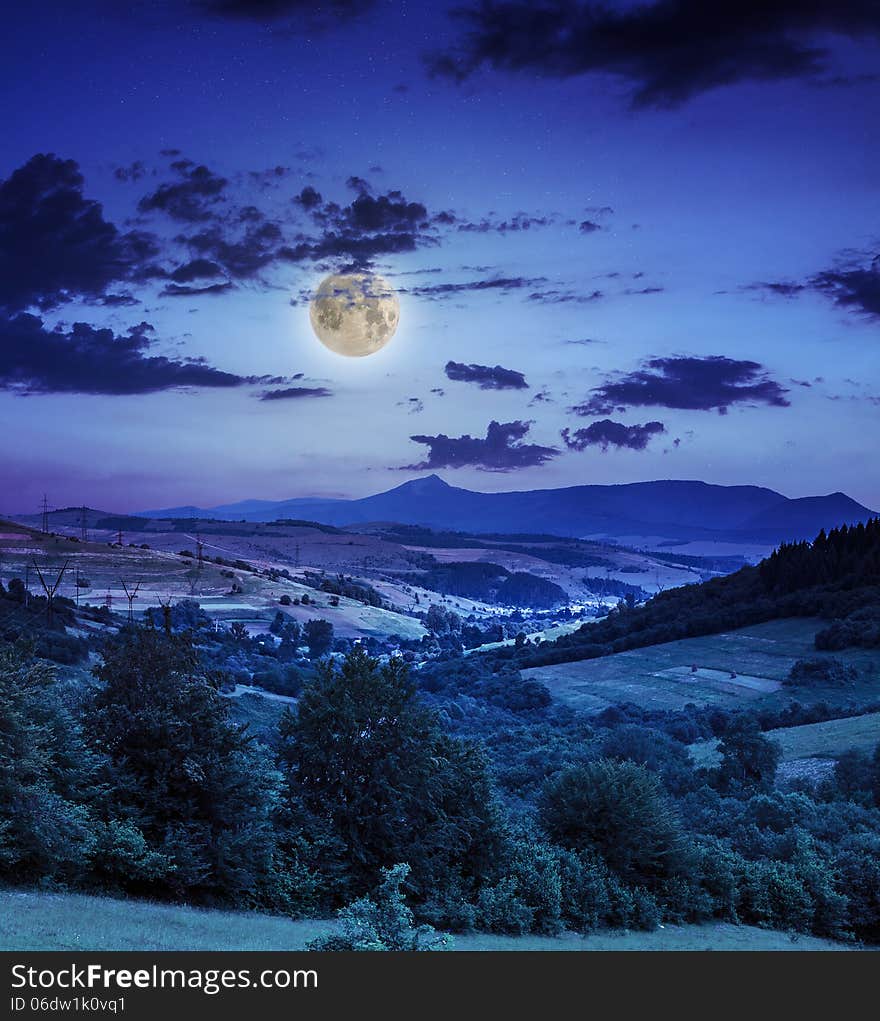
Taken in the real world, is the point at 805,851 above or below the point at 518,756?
above

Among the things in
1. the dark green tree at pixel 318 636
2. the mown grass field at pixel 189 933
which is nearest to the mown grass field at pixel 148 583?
the dark green tree at pixel 318 636

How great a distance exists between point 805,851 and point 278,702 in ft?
209

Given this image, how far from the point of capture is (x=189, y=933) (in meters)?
22.7

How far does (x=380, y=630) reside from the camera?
192875mm

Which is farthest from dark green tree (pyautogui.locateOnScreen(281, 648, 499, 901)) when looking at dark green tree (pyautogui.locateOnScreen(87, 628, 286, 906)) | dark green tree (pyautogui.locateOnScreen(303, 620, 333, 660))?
dark green tree (pyautogui.locateOnScreen(303, 620, 333, 660))

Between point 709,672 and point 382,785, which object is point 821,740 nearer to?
point 709,672

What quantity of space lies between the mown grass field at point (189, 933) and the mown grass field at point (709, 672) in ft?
245

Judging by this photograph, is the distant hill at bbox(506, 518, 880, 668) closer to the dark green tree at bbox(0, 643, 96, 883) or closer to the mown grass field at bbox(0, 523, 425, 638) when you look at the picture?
the mown grass field at bbox(0, 523, 425, 638)

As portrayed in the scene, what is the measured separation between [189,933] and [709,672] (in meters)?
109

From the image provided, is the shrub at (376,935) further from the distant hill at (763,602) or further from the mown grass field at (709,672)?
the distant hill at (763,602)

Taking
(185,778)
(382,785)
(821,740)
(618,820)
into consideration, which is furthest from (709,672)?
(185,778)

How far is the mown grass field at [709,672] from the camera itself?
106812 millimetres
